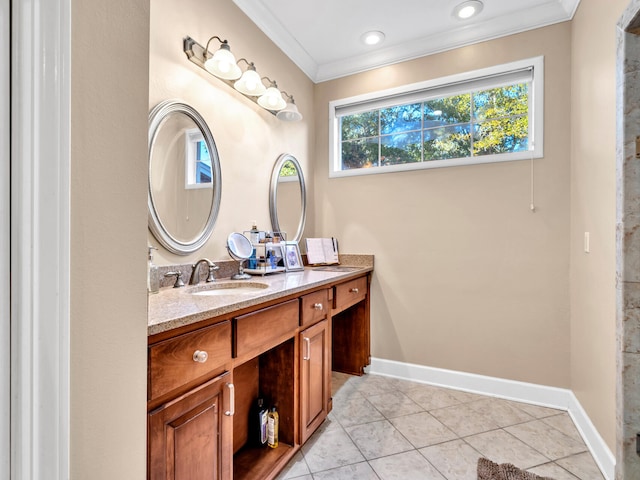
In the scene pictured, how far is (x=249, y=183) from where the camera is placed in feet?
7.16

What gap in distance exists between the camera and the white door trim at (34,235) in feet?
1.82

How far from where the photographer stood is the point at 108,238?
68 centimetres

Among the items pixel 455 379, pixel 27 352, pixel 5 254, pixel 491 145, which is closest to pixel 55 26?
pixel 5 254

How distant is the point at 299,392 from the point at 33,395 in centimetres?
124

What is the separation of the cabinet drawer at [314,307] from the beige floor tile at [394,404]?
2.70 feet

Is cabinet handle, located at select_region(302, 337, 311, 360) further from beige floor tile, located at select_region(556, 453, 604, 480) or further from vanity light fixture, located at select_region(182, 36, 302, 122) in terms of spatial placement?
vanity light fixture, located at select_region(182, 36, 302, 122)

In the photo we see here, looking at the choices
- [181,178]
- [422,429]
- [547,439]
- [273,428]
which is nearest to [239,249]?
[181,178]

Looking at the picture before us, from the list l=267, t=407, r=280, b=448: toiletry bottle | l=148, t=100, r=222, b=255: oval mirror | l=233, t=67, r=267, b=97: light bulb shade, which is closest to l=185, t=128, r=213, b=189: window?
Answer: l=148, t=100, r=222, b=255: oval mirror

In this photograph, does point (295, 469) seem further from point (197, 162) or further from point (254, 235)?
point (197, 162)

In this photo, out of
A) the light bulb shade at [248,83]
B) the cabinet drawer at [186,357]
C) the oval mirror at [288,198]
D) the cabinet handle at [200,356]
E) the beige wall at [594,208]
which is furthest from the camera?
the oval mirror at [288,198]

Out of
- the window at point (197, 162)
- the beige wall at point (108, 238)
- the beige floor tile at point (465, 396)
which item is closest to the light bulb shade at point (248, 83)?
the window at point (197, 162)

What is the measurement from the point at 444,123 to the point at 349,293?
5.12ft

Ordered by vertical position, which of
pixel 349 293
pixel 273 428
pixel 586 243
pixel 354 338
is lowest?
pixel 273 428

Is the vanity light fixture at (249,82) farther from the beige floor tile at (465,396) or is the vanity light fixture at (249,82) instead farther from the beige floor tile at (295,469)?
the beige floor tile at (465,396)
